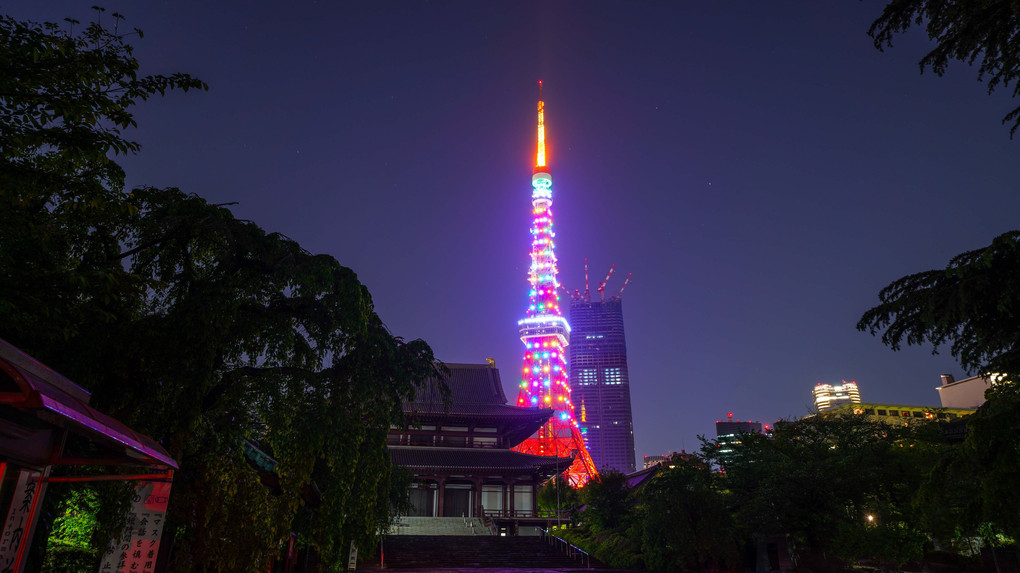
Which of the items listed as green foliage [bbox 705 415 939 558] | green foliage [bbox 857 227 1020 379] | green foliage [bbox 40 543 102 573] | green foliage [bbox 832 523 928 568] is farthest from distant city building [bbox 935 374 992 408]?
green foliage [bbox 40 543 102 573]

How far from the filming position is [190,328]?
23.1 ft

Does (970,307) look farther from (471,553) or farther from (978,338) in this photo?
(471,553)

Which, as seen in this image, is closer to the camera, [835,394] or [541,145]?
[541,145]

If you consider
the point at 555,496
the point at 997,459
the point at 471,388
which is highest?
the point at 471,388

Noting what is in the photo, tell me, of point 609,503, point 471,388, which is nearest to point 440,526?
point 609,503

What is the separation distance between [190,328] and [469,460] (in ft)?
105

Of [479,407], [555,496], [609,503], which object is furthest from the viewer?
[555,496]

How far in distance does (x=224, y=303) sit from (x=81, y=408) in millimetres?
2825

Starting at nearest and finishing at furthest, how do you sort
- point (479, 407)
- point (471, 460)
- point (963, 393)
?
1. point (471, 460)
2. point (479, 407)
3. point (963, 393)

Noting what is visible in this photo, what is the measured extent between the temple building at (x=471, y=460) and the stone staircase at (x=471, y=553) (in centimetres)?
767

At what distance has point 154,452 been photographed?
5336 millimetres

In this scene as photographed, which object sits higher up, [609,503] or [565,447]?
[565,447]

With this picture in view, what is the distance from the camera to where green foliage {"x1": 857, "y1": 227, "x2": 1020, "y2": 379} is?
18.6ft

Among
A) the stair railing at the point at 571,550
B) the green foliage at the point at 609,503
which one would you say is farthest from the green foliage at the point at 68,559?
the green foliage at the point at 609,503
